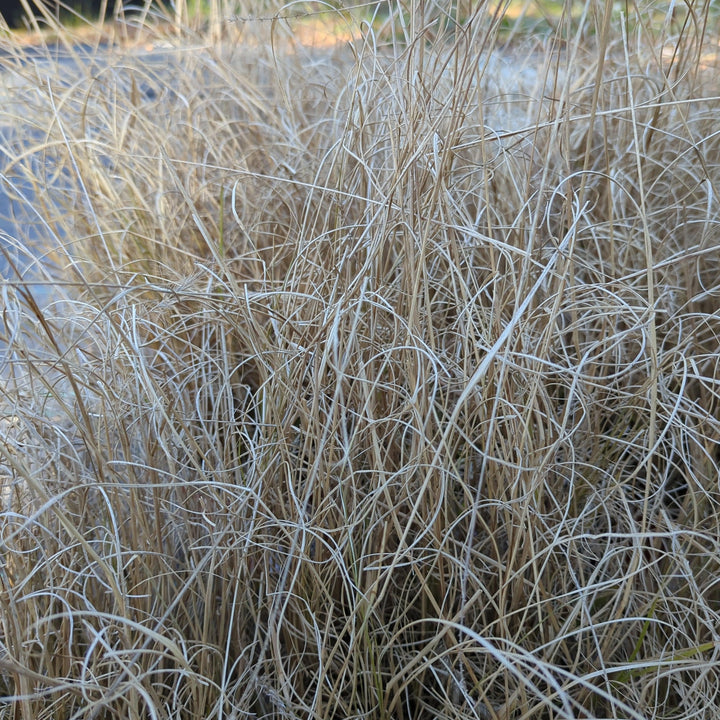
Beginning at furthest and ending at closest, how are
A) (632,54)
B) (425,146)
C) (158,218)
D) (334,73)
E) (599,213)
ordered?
(334,73)
(632,54)
(158,218)
(599,213)
(425,146)

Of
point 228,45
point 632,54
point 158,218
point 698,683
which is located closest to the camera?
point 698,683

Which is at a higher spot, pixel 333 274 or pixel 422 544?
pixel 333 274

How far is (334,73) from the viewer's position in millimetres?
1548

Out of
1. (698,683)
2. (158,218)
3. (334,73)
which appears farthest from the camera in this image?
(334,73)

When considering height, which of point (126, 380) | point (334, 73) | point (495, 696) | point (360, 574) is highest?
point (334, 73)

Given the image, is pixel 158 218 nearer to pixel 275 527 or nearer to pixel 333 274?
pixel 333 274

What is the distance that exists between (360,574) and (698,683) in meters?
0.31

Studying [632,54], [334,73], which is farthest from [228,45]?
[632,54]

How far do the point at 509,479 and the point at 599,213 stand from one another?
506 mm

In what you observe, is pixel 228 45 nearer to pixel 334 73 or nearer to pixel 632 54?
pixel 334 73

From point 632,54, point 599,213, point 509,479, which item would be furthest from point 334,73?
point 509,479

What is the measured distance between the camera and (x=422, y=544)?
2.47ft

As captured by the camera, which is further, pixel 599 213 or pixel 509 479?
pixel 599 213

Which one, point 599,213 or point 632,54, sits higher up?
point 632,54
